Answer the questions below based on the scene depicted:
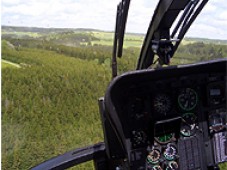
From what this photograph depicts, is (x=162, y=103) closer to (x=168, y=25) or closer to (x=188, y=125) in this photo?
(x=188, y=125)

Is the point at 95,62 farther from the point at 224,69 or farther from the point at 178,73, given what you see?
the point at 224,69

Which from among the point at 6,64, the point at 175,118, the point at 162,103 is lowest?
the point at 175,118

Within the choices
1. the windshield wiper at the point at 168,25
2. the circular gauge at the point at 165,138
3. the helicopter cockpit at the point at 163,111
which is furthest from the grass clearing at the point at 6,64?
the circular gauge at the point at 165,138

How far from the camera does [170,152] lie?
216 centimetres

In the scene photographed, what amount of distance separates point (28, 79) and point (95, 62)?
2.30ft

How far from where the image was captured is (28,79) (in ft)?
9.77

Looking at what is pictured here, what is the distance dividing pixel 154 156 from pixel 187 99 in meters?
0.47

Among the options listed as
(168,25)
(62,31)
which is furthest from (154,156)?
(62,31)

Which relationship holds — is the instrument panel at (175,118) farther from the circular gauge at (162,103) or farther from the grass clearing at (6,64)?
the grass clearing at (6,64)

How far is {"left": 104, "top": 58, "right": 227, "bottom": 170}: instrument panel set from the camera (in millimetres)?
2049

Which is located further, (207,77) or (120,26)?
(207,77)

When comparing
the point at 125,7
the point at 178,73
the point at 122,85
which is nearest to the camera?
the point at 125,7

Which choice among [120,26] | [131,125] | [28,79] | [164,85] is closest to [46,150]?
[28,79]

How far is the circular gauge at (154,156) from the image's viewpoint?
2104 millimetres
